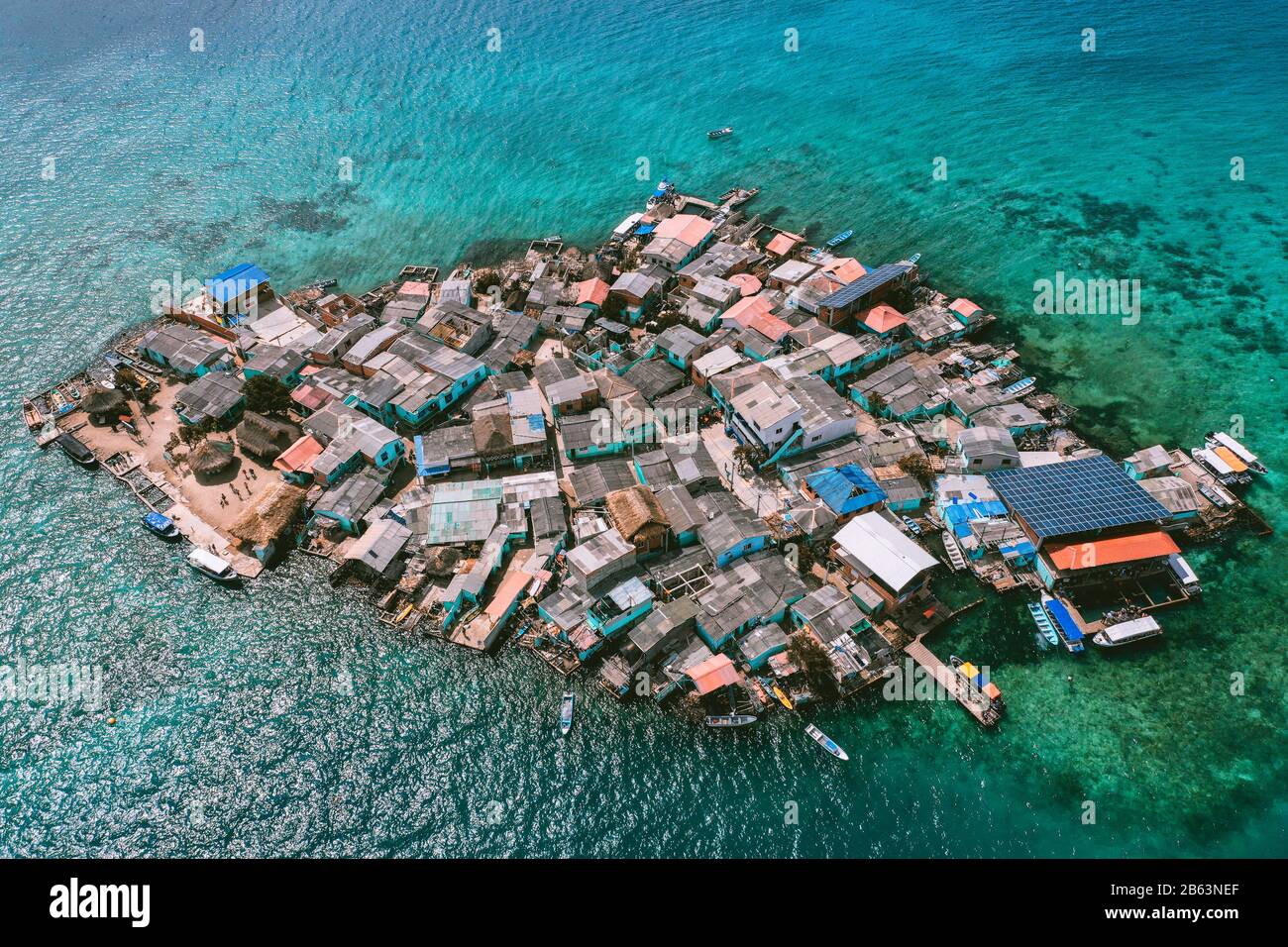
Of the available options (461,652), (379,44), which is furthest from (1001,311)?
(379,44)

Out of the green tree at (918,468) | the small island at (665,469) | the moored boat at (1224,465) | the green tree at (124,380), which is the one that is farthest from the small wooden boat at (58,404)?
the moored boat at (1224,465)

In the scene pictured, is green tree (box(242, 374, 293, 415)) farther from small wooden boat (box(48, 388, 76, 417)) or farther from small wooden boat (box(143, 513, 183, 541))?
small wooden boat (box(48, 388, 76, 417))

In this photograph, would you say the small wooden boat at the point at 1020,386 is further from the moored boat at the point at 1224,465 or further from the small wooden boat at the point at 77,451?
the small wooden boat at the point at 77,451

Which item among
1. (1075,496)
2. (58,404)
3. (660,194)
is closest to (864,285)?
(1075,496)

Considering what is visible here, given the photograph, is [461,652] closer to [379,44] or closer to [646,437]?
[646,437]

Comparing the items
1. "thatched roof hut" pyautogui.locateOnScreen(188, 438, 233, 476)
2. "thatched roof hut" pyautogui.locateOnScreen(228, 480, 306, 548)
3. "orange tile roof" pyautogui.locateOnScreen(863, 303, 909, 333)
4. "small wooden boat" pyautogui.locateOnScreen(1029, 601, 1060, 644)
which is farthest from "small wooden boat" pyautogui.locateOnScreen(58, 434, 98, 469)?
"small wooden boat" pyautogui.locateOnScreen(1029, 601, 1060, 644)
